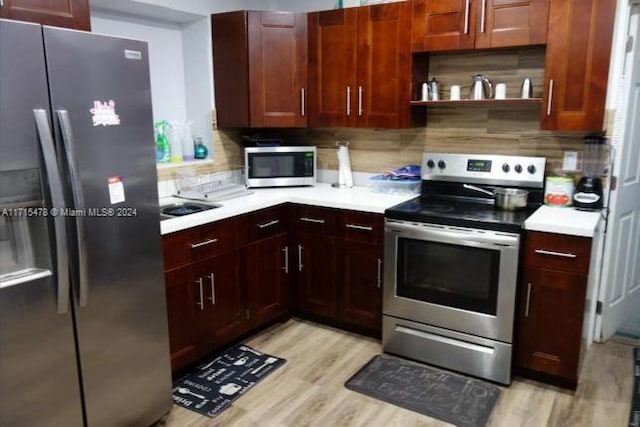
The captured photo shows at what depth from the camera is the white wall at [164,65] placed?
3.31 meters

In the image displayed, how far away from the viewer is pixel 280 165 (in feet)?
11.7

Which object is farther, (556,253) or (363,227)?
(363,227)

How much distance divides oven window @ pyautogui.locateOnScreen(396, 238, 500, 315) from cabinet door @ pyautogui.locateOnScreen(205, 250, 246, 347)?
956 mm

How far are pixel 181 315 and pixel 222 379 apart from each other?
1.43 feet

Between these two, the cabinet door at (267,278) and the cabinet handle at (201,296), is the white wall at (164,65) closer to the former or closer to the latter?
the cabinet door at (267,278)

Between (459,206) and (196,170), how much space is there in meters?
1.77

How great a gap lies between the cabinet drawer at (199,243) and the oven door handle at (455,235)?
0.92 metres

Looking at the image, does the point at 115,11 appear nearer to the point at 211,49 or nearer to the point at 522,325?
the point at 211,49

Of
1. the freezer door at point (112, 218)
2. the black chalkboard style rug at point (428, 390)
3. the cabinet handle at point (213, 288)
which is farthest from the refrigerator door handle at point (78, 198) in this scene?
the black chalkboard style rug at point (428, 390)

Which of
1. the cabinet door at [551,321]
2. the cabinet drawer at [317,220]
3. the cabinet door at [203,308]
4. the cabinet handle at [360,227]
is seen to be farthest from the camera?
the cabinet drawer at [317,220]

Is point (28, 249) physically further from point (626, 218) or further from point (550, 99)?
point (626, 218)

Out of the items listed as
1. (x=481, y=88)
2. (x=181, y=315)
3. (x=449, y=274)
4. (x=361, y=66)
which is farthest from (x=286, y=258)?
(x=481, y=88)

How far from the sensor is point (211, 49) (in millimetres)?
3492

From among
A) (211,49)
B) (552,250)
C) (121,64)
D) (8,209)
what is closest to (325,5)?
(211,49)
